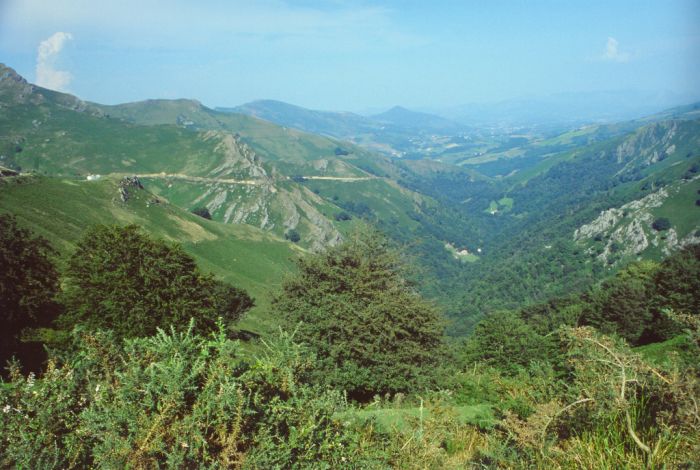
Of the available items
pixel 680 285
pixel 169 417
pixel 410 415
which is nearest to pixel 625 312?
pixel 680 285

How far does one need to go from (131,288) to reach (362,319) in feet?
53.9

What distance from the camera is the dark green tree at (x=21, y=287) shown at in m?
28.6

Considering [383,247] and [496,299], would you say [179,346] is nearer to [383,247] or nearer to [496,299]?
[383,247]

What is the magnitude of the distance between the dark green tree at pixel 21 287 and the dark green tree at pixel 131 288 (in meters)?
2.75

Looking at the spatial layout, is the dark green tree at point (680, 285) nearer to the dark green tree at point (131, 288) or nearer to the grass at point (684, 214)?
the dark green tree at point (131, 288)

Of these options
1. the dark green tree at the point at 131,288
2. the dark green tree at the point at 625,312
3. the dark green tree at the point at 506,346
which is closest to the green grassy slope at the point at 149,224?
the dark green tree at the point at 131,288

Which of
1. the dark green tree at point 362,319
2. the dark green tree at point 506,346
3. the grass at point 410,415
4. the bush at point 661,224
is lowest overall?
the bush at point 661,224

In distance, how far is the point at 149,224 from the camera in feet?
320

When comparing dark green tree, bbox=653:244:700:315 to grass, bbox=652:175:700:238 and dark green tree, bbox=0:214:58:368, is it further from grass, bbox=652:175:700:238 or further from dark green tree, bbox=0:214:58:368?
grass, bbox=652:175:700:238

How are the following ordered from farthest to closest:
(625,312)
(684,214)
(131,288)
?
(684,214), (625,312), (131,288)

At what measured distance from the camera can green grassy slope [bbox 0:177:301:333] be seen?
7025 cm

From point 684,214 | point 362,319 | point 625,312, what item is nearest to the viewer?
point 362,319

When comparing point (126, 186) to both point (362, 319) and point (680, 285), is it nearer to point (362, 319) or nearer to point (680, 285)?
point (362, 319)

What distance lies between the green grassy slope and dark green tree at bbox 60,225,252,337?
31969 millimetres
